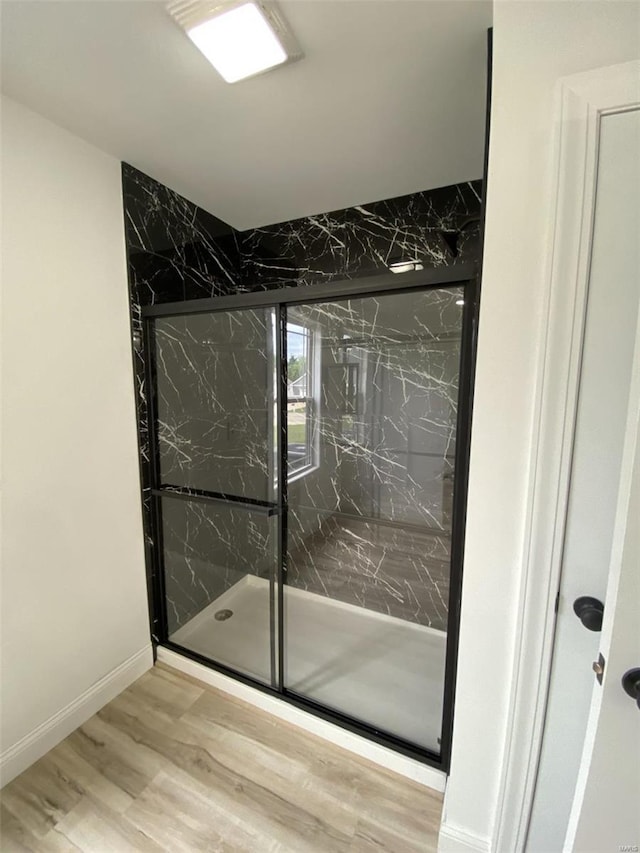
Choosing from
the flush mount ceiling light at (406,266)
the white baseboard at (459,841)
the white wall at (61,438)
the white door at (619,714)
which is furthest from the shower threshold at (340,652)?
the flush mount ceiling light at (406,266)

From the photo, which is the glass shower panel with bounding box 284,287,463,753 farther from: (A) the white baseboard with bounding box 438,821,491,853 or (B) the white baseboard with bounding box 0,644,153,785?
(B) the white baseboard with bounding box 0,644,153,785

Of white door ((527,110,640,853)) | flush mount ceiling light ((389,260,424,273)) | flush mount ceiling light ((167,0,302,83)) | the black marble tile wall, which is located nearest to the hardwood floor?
the black marble tile wall

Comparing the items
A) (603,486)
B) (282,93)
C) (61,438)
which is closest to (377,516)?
(603,486)

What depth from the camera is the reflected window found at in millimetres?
1816

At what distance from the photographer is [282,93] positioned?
1.29m

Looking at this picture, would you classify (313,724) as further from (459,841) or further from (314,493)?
(314,493)

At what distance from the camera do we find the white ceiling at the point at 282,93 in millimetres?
1027

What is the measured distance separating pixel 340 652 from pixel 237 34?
270cm

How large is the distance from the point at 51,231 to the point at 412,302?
1.53 meters

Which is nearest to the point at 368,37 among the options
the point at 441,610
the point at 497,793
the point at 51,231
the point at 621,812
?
the point at 51,231

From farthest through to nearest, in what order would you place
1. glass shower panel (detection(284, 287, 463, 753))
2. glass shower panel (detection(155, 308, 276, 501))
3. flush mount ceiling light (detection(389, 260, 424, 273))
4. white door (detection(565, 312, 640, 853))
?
flush mount ceiling light (detection(389, 260, 424, 273)) → glass shower panel (detection(155, 308, 276, 501)) → glass shower panel (detection(284, 287, 463, 753)) → white door (detection(565, 312, 640, 853))

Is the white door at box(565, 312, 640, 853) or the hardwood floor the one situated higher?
the white door at box(565, 312, 640, 853)

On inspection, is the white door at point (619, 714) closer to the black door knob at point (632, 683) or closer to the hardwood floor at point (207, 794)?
the black door knob at point (632, 683)

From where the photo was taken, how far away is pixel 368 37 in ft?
3.54
